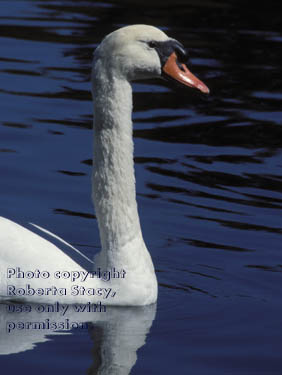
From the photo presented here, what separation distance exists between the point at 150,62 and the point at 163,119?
19.6 feet

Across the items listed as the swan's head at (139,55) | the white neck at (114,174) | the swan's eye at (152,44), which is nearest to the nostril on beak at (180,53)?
the swan's head at (139,55)

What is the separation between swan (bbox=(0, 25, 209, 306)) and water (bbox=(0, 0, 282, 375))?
0.26 meters

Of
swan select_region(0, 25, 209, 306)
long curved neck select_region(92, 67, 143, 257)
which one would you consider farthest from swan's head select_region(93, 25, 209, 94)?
long curved neck select_region(92, 67, 143, 257)

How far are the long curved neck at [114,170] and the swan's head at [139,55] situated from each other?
0.43 ft

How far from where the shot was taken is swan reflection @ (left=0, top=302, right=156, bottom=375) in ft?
24.7

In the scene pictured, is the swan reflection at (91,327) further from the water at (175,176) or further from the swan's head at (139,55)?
the swan's head at (139,55)

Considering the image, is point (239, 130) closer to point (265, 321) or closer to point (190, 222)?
point (190, 222)

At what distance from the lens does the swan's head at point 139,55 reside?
7977mm

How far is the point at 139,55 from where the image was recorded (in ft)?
26.4

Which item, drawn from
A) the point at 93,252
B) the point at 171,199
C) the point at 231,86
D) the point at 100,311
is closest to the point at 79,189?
the point at 171,199

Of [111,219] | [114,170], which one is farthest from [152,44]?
[111,219]

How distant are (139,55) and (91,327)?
187cm

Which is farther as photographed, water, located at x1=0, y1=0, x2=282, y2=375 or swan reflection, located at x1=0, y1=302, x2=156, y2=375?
water, located at x1=0, y1=0, x2=282, y2=375

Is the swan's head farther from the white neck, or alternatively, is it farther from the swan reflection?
the swan reflection
